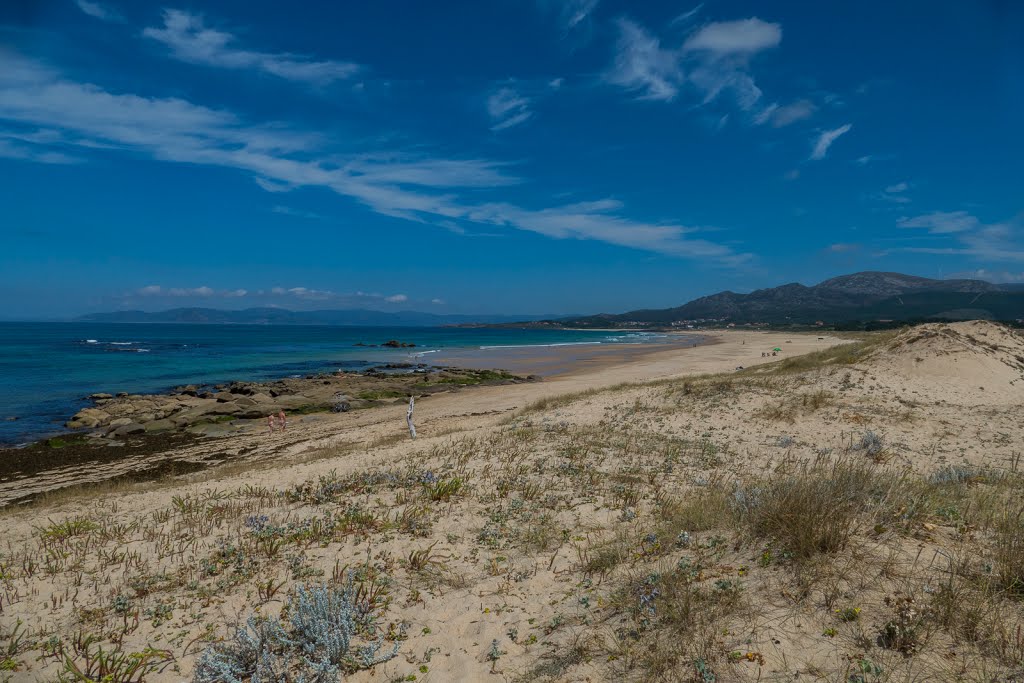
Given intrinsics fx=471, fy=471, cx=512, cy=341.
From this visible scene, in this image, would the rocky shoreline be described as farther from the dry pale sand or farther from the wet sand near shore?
the dry pale sand

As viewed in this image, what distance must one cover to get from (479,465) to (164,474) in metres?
12.1

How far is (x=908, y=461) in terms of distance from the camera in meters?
10.3

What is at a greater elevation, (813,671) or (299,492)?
(813,671)

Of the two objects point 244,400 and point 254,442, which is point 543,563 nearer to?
point 254,442

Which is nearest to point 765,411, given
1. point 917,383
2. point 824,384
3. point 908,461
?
point 908,461

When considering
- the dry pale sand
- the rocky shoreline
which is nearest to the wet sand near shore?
the rocky shoreline

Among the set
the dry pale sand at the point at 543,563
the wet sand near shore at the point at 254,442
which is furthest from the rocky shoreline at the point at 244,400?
the dry pale sand at the point at 543,563

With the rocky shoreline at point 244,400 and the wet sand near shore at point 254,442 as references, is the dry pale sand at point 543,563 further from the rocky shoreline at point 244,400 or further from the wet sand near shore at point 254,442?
the rocky shoreline at point 244,400

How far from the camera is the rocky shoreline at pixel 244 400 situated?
2289cm

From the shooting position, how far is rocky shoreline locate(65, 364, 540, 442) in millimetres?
22891

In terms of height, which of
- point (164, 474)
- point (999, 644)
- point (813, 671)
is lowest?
point (164, 474)

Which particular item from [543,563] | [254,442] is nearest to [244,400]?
[254,442]

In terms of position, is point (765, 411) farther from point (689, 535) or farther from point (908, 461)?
point (689, 535)

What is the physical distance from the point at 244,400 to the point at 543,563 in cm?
2649
